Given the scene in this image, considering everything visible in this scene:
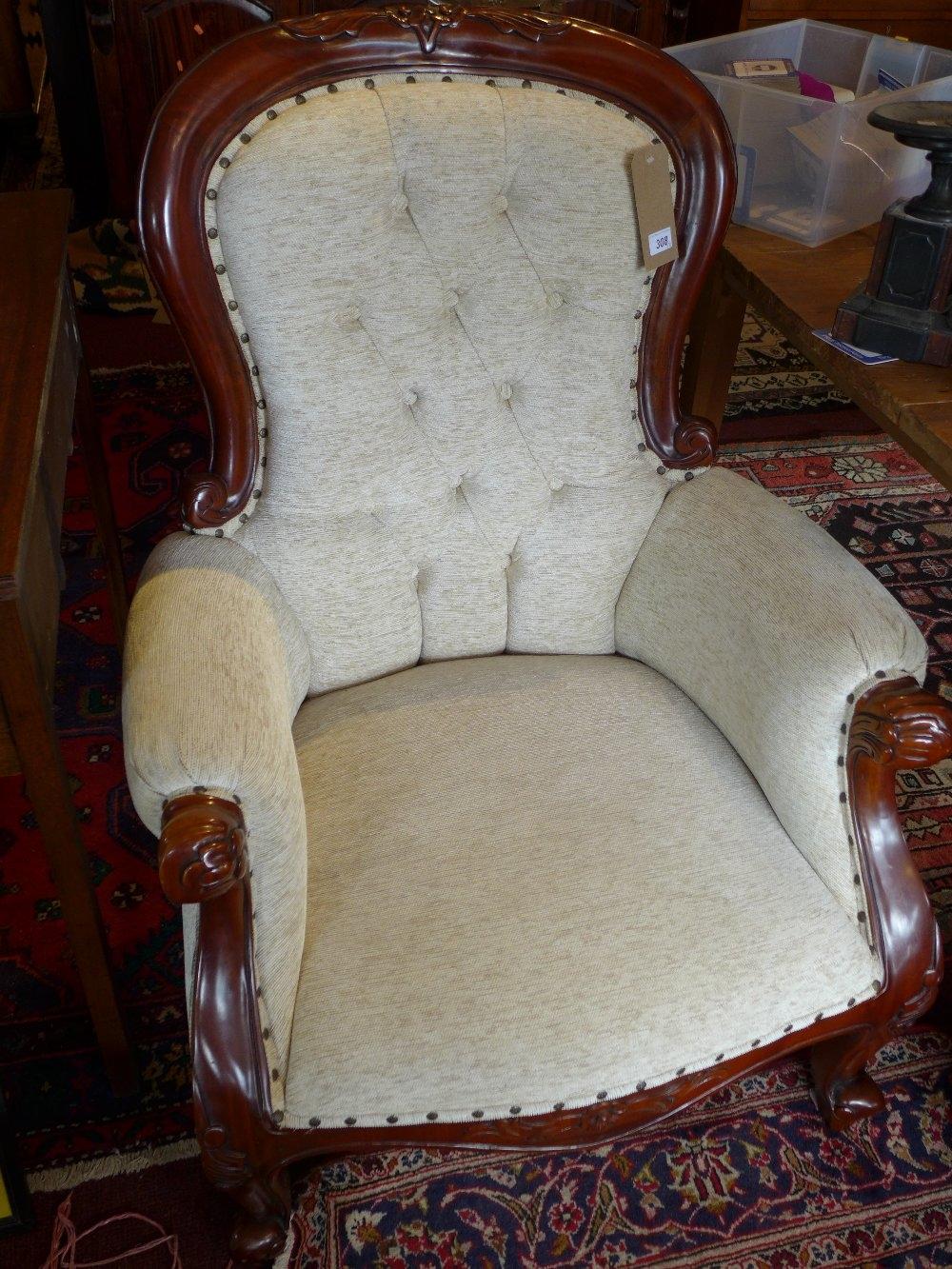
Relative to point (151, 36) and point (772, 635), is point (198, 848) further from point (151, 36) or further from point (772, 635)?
point (151, 36)

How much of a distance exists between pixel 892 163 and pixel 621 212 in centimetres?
Result: 78

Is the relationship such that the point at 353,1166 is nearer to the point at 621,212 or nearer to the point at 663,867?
the point at 663,867

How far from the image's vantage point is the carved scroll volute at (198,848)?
864 mm

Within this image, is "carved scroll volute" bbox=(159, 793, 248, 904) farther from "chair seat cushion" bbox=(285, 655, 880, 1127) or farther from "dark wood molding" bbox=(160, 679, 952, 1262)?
"chair seat cushion" bbox=(285, 655, 880, 1127)

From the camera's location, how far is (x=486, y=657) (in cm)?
138

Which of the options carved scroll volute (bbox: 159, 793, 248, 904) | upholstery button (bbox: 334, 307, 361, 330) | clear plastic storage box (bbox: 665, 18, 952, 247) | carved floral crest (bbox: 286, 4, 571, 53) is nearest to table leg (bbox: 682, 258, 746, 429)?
clear plastic storage box (bbox: 665, 18, 952, 247)

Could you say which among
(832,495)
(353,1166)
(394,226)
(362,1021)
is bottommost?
(353,1166)

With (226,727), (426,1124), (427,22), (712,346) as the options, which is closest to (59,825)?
(226,727)

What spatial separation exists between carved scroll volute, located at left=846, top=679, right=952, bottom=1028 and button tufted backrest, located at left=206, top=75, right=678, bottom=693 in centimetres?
41

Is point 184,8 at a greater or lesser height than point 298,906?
greater

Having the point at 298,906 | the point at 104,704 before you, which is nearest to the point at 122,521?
the point at 104,704

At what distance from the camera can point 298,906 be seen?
39.1 inches

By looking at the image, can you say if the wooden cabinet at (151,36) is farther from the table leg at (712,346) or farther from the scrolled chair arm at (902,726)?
the scrolled chair arm at (902,726)

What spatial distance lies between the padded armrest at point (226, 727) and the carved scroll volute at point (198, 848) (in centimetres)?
2
